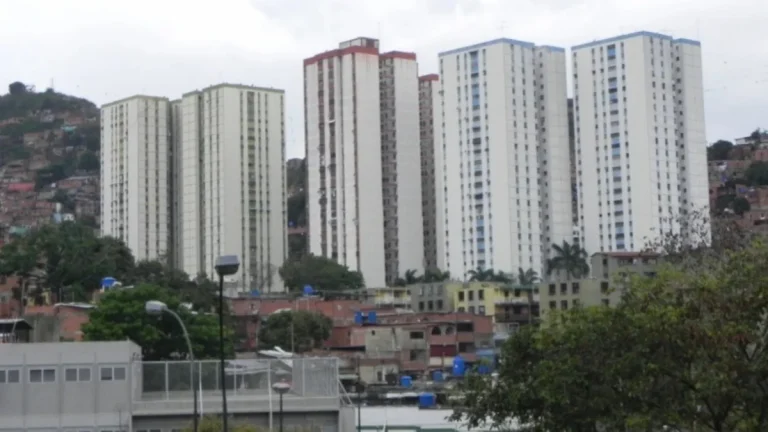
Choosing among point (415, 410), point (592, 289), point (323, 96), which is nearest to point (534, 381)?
point (415, 410)

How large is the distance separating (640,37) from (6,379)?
89998 millimetres

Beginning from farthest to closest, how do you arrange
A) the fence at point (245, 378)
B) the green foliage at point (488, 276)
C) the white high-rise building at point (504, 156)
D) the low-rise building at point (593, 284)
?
the white high-rise building at point (504, 156) → the green foliage at point (488, 276) → the low-rise building at point (593, 284) → the fence at point (245, 378)

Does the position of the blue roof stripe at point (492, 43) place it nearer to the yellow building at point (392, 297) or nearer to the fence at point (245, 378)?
the yellow building at point (392, 297)

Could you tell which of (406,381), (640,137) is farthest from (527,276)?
→ (406,381)

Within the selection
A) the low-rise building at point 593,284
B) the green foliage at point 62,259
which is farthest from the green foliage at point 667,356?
the green foliage at point 62,259

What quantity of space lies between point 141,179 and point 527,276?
129 ft

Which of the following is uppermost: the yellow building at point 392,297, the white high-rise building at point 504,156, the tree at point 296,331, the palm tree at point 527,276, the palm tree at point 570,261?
the white high-rise building at point 504,156

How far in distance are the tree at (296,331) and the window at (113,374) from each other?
50.8m

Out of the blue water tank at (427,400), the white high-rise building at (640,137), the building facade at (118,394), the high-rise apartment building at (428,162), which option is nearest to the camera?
the building facade at (118,394)

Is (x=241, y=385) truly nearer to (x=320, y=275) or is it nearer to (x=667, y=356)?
(x=667, y=356)

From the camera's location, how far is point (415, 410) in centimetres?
6081

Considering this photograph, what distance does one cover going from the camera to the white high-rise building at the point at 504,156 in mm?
114750

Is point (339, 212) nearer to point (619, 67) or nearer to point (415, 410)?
point (619, 67)

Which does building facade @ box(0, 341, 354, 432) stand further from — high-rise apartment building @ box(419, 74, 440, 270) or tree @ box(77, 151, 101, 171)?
tree @ box(77, 151, 101, 171)
